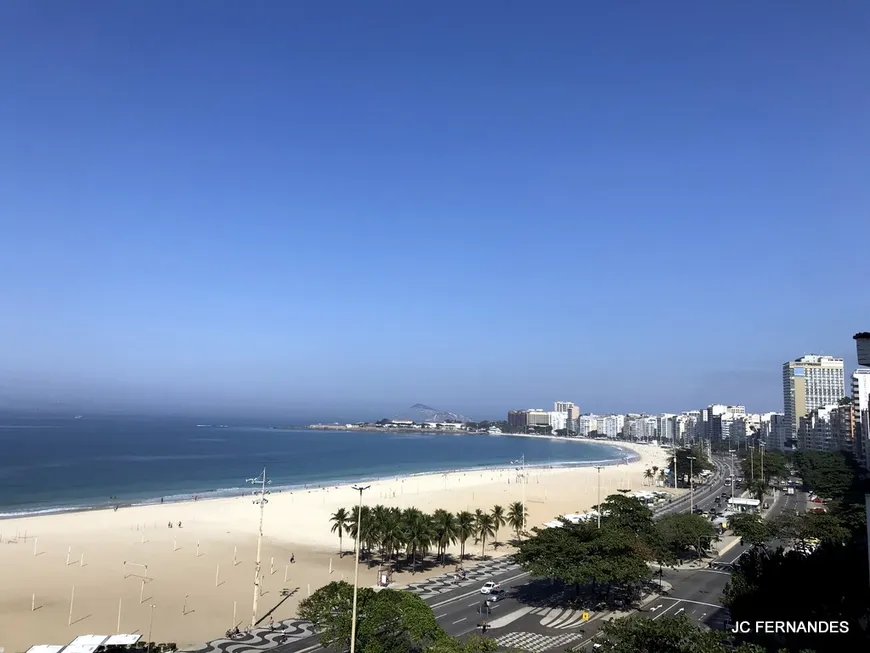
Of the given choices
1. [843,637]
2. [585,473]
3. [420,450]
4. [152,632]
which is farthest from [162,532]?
[420,450]

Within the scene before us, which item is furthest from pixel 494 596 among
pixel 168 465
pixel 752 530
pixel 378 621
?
pixel 168 465

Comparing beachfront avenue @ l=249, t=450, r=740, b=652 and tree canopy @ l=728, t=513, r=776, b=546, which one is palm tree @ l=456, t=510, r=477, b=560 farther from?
tree canopy @ l=728, t=513, r=776, b=546

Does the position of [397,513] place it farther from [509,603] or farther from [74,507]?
[74,507]

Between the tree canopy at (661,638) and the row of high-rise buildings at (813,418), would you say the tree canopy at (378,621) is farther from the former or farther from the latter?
the row of high-rise buildings at (813,418)

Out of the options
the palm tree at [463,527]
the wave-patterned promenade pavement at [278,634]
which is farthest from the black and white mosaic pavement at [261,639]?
the palm tree at [463,527]

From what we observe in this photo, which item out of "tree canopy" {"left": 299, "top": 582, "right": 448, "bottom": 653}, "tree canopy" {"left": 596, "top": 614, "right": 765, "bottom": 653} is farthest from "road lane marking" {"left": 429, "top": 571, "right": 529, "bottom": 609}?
"tree canopy" {"left": 596, "top": 614, "right": 765, "bottom": 653}

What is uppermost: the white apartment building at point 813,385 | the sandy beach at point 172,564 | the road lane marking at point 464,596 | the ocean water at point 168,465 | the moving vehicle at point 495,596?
the white apartment building at point 813,385
